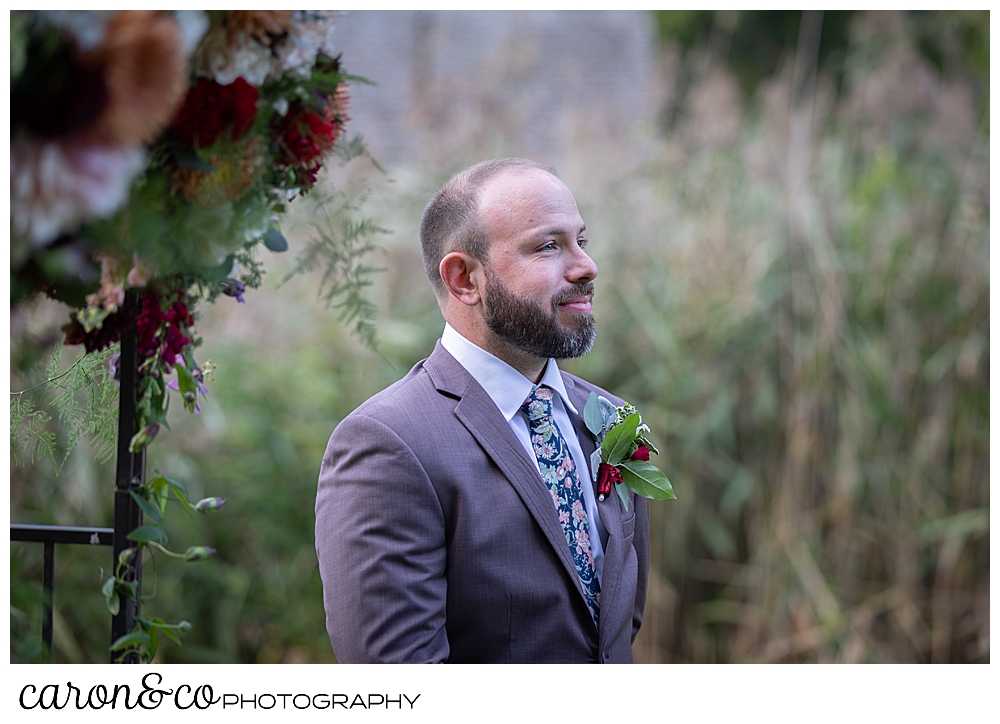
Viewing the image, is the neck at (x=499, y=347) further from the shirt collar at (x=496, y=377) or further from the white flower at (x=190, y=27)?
the white flower at (x=190, y=27)

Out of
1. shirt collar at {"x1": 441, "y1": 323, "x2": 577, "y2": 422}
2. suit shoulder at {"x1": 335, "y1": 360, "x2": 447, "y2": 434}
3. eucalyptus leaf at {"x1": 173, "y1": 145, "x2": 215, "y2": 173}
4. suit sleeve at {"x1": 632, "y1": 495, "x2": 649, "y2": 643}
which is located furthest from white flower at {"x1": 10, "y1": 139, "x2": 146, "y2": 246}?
suit sleeve at {"x1": 632, "y1": 495, "x2": 649, "y2": 643}

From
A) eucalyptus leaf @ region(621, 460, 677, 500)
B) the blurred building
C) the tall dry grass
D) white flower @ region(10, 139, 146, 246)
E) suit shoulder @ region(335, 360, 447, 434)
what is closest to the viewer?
white flower @ region(10, 139, 146, 246)

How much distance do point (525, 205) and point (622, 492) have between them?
42 centimetres

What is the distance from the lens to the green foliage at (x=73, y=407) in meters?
1.00

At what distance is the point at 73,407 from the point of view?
1034 millimetres

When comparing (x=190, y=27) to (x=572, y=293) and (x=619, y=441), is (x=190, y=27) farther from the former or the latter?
(x=619, y=441)

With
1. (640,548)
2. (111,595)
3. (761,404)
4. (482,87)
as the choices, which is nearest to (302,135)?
(111,595)

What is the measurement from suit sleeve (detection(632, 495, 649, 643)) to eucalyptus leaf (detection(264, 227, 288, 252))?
0.63 metres

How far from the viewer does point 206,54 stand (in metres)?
0.81

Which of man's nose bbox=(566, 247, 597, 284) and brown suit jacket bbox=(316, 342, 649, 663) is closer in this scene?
brown suit jacket bbox=(316, 342, 649, 663)

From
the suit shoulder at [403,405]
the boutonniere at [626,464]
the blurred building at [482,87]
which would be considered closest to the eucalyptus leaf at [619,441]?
the boutonniere at [626,464]

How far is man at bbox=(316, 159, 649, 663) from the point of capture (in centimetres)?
101

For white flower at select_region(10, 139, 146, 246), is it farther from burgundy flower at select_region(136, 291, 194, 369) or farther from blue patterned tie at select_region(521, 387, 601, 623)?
blue patterned tie at select_region(521, 387, 601, 623)

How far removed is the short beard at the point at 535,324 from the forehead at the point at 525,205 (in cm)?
7
